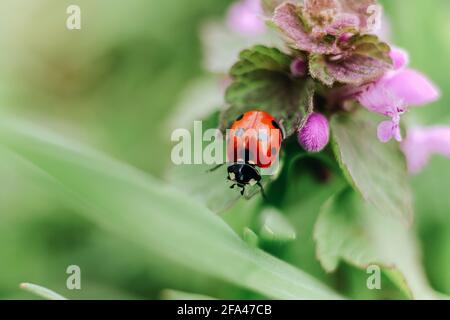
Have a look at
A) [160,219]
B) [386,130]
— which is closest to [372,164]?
[386,130]

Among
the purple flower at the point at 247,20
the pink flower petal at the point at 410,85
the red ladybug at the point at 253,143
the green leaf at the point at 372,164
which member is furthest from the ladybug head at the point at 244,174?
the purple flower at the point at 247,20

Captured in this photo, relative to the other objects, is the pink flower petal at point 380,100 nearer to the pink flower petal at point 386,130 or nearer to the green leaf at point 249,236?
the pink flower petal at point 386,130

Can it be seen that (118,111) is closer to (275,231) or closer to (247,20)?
(247,20)

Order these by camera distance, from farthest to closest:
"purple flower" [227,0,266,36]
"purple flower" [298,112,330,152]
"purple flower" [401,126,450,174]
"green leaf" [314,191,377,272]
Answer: "purple flower" [227,0,266,36]
"purple flower" [401,126,450,174]
"green leaf" [314,191,377,272]
"purple flower" [298,112,330,152]

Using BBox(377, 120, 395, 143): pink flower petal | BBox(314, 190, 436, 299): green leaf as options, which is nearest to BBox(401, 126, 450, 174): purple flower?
BBox(314, 190, 436, 299): green leaf

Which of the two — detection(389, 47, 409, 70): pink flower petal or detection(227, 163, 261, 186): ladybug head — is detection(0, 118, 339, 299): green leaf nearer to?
detection(227, 163, 261, 186): ladybug head

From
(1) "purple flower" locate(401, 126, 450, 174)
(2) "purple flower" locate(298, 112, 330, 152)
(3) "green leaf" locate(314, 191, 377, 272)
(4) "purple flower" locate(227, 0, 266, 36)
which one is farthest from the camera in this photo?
(4) "purple flower" locate(227, 0, 266, 36)
